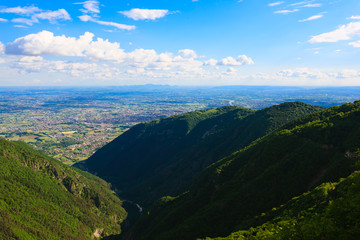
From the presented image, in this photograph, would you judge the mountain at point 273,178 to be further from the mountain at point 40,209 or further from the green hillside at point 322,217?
the mountain at point 40,209

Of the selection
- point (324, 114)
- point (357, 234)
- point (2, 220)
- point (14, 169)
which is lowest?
point (2, 220)

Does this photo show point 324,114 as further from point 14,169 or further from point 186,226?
point 14,169

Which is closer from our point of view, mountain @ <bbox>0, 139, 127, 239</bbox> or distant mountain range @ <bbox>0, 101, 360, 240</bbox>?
distant mountain range @ <bbox>0, 101, 360, 240</bbox>

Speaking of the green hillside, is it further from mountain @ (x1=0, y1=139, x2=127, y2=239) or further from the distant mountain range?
mountain @ (x1=0, y1=139, x2=127, y2=239)

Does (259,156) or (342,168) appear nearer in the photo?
(342,168)

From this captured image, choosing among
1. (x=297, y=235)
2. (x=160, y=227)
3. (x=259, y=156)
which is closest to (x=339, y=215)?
(x=297, y=235)

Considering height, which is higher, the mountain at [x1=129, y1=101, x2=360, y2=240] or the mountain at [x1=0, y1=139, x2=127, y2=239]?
the mountain at [x1=129, y1=101, x2=360, y2=240]

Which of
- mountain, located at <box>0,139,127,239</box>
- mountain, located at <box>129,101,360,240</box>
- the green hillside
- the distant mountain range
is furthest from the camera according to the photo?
mountain, located at <box>0,139,127,239</box>

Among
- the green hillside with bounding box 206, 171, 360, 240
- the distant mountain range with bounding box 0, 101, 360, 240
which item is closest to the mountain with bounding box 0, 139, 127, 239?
the distant mountain range with bounding box 0, 101, 360, 240
